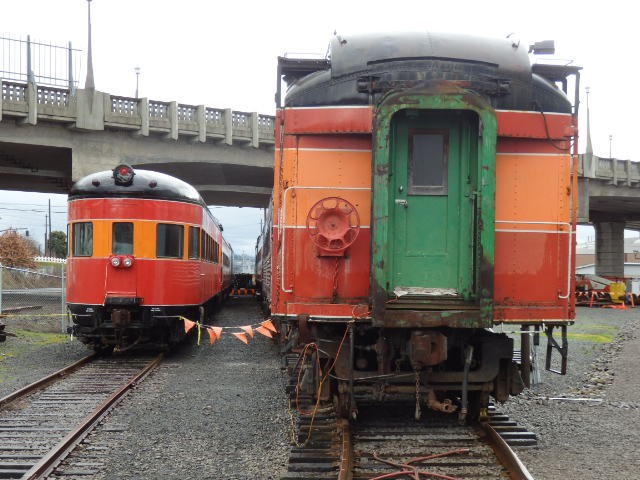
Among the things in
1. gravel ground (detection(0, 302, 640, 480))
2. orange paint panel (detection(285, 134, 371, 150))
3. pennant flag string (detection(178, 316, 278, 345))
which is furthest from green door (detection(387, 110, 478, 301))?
pennant flag string (detection(178, 316, 278, 345))

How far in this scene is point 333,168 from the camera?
629cm

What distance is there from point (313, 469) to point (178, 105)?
843 inches

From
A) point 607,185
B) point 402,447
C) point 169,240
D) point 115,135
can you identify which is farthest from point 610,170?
point 402,447

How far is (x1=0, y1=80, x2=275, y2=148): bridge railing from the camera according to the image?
21797mm

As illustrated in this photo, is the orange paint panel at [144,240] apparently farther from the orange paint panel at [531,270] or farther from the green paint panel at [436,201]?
the orange paint panel at [531,270]

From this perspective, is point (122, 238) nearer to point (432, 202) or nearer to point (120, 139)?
point (432, 202)

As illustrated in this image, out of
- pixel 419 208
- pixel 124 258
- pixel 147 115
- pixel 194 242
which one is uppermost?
pixel 147 115

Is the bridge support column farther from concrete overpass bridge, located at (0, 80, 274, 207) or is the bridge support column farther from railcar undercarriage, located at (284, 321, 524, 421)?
railcar undercarriage, located at (284, 321, 524, 421)

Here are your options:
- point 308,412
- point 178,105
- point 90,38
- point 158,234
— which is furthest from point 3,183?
point 308,412

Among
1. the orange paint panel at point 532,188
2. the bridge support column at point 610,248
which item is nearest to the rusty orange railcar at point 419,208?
the orange paint panel at point 532,188

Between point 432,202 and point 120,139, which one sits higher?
point 120,139

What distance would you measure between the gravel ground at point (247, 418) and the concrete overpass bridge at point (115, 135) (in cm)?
1141

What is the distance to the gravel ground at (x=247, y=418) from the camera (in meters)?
5.77

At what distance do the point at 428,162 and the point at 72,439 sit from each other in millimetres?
4407
